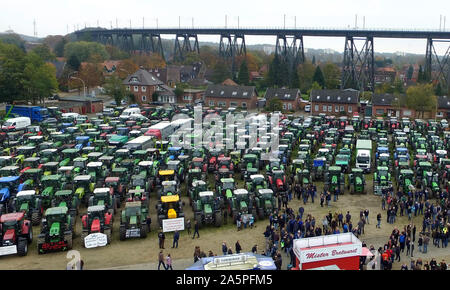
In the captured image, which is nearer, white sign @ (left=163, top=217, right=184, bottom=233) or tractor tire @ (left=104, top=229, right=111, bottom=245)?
tractor tire @ (left=104, top=229, right=111, bottom=245)

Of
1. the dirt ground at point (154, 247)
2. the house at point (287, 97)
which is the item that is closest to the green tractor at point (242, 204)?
the dirt ground at point (154, 247)

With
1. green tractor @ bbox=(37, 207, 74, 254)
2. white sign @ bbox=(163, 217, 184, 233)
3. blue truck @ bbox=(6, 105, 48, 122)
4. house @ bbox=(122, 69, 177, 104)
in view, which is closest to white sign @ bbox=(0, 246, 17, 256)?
green tractor @ bbox=(37, 207, 74, 254)

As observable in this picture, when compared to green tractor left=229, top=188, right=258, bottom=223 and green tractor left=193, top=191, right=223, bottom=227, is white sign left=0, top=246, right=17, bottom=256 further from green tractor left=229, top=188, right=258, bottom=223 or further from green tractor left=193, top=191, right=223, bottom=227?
green tractor left=229, top=188, right=258, bottom=223

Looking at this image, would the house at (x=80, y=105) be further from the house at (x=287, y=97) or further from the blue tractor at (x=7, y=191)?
the blue tractor at (x=7, y=191)

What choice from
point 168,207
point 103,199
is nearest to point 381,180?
point 168,207
